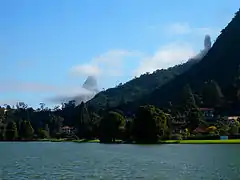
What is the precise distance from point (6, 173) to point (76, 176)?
8487 mm

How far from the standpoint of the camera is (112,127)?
156000 millimetres

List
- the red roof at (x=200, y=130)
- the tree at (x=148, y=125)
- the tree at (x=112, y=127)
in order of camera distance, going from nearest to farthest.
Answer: the tree at (x=148, y=125) → the tree at (x=112, y=127) → the red roof at (x=200, y=130)

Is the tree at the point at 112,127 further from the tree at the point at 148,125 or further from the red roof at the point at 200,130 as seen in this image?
the red roof at the point at 200,130

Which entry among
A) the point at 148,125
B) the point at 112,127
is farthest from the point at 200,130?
the point at 148,125

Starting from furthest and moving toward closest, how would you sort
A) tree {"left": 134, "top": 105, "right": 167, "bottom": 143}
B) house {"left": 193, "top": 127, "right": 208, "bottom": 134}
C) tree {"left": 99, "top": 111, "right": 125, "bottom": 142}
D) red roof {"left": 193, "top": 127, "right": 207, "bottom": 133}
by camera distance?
red roof {"left": 193, "top": 127, "right": 207, "bottom": 133}
house {"left": 193, "top": 127, "right": 208, "bottom": 134}
tree {"left": 99, "top": 111, "right": 125, "bottom": 142}
tree {"left": 134, "top": 105, "right": 167, "bottom": 143}

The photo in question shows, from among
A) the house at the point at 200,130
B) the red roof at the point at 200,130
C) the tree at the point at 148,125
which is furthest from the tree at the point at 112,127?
the red roof at the point at 200,130

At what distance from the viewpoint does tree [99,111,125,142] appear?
156m

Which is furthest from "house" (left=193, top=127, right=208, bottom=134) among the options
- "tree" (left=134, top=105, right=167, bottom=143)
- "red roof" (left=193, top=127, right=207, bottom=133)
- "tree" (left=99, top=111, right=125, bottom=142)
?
"tree" (left=134, top=105, right=167, bottom=143)

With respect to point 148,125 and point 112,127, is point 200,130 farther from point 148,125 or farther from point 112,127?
point 148,125

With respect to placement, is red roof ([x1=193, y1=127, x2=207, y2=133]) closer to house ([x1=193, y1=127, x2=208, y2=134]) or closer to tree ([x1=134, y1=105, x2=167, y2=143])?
house ([x1=193, y1=127, x2=208, y2=134])

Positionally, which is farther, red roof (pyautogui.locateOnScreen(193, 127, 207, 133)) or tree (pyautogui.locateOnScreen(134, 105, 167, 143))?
red roof (pyautogui.locateOnScreen(193, 127, 207, 133))

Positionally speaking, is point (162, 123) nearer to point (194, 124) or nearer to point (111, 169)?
point (194, 124)

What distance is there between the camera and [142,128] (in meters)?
137

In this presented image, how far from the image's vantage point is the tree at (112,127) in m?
156
